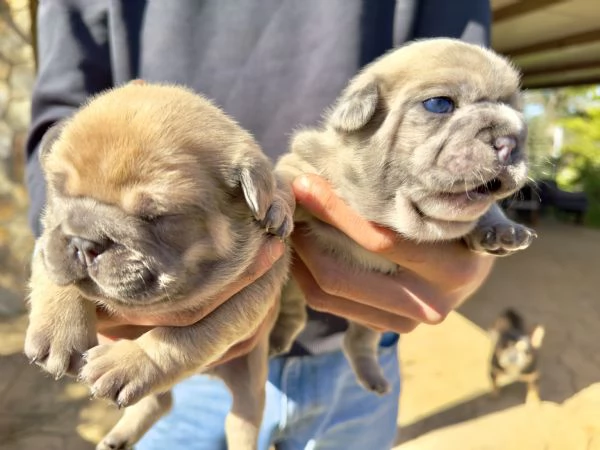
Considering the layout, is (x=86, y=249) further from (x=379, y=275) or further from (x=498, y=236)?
(x=498, y=236)

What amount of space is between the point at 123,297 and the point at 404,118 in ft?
3.14

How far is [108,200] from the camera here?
3.82 feet

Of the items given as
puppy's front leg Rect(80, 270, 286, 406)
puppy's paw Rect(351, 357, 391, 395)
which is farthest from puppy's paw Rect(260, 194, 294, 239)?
puppy's paw Rect(351, 357, 391, 395)

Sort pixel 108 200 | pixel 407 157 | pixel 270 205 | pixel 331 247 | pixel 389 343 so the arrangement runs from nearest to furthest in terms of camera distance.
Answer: pixel 108 200, pixel 270 205, pixel 407 157, pixel 331 247, pixel 389 343

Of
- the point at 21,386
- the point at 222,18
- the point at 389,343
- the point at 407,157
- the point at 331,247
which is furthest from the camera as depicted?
the point at 21,386

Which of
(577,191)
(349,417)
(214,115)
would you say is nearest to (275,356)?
(349,417)

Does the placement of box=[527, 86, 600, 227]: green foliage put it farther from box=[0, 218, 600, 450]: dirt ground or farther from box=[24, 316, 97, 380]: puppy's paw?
A: box=[24, 316, 97, 380]: puppy's paw

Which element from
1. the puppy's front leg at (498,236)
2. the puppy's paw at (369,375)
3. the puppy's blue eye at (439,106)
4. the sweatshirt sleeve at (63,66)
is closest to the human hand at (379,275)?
the puppy's front leg at (498,236)

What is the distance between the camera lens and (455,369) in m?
6.31

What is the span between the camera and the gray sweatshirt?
6.61 feet

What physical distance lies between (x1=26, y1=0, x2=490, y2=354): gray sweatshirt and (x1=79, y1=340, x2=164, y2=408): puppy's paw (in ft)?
2.91

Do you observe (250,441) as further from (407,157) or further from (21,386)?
(21,386)

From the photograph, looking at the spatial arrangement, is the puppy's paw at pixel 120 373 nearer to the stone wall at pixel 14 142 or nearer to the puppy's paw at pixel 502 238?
the puppy's paw at pixel 502 238

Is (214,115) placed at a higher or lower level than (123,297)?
higher
